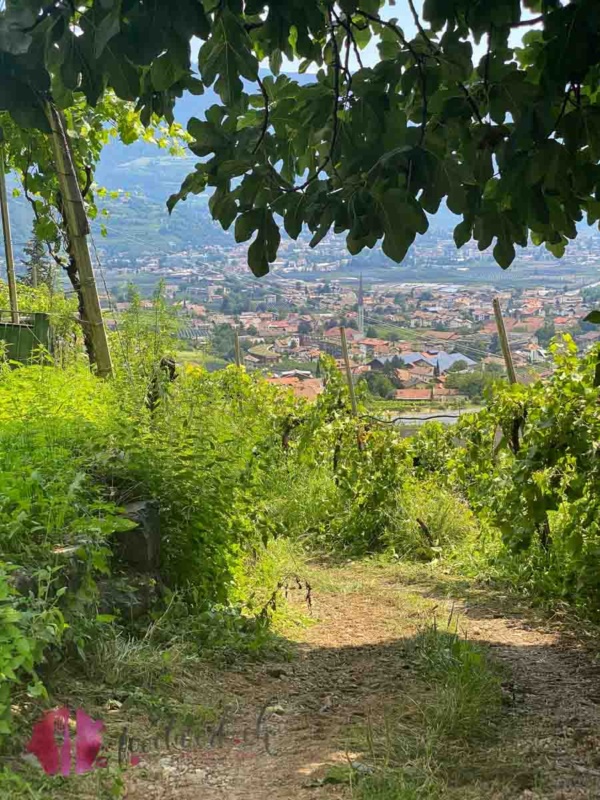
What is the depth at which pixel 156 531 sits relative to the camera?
3.50 meters

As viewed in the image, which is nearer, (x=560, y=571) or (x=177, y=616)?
(x=177, y=616)

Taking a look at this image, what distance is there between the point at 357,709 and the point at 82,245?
3.24 meters

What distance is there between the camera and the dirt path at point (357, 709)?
7.83 feet

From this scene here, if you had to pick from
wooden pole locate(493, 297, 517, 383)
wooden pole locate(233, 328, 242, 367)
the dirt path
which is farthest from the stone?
wooden pole locate(233, 328, 242, 367)

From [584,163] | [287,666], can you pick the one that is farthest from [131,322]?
[584,163]

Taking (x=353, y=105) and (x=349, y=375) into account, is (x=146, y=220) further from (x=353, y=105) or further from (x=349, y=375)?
(x=353, y=105)

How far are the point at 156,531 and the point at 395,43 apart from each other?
6.63ft

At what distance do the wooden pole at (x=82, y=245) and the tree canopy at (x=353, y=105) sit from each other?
2606mm

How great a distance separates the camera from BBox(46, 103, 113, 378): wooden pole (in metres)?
5.09

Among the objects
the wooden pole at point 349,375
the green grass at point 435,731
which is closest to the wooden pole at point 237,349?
the wooden pole at point 349,375

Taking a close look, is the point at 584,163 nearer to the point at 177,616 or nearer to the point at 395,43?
the point at 395,43

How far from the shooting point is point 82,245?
16.9ft

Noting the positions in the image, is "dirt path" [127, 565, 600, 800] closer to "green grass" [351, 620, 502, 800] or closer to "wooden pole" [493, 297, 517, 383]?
"green grass" [351, 620, 502, 800]

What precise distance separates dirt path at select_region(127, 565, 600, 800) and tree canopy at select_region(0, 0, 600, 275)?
1393 millimetres
